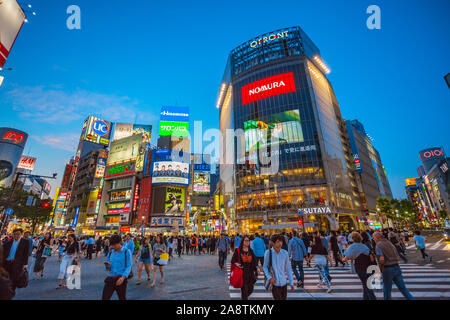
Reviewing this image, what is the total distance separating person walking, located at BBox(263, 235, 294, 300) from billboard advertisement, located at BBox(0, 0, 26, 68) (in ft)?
55.3

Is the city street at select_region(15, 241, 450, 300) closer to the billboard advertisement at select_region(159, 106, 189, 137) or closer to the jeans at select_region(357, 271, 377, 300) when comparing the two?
the jeans at select_region(357, 271, 377, 300)

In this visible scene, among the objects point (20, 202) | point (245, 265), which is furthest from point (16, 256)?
point (20, 202)

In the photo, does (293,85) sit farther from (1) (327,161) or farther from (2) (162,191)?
(2) (162,191)

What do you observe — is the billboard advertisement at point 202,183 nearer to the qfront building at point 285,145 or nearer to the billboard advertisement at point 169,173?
the qfront building at point 285,145

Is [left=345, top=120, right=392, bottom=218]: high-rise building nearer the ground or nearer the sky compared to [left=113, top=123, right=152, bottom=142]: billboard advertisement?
nearer the ground

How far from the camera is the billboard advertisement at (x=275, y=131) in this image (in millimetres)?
52688

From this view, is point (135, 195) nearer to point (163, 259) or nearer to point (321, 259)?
point (163, 259)

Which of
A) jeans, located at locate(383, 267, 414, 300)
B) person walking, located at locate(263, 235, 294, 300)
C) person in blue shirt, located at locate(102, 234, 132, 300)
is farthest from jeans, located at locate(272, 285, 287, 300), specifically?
person in blue shirt, located at locate(102, 234, 132, 300)

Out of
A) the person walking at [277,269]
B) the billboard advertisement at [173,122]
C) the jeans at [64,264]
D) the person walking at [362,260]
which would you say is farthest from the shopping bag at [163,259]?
the billboard advertisement at [173,122]

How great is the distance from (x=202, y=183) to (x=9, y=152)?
263 feet

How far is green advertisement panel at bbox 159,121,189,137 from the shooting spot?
6569 cm

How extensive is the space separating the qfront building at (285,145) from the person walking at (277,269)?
4232 centimetres
